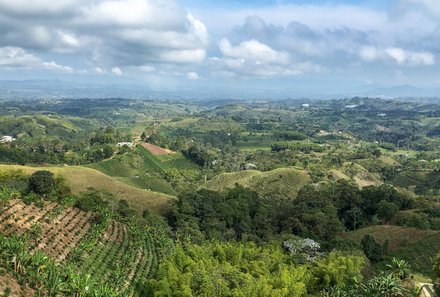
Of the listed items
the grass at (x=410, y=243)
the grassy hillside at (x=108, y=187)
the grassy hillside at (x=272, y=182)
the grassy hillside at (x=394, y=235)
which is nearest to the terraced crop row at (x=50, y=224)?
the grassy hillside at (x=108, y=187)

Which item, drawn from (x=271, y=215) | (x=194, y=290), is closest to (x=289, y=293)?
(x=194, y=290)

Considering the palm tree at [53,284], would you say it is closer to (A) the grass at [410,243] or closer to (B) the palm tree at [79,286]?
(B) the palm tree at [79,286]

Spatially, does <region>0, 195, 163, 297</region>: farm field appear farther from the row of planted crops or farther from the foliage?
the foliage

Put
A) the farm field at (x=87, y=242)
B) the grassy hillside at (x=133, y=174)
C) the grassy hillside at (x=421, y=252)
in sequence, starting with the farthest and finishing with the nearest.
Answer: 1. the grassy hillside at (x=133, y=174)
2. the grassy hillside at (x=421, y=252)
3. the farm field at (x=87, y=242)

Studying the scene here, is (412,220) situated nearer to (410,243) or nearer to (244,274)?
(410,243)

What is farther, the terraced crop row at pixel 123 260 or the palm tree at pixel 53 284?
the terraced crop row at pixel 123 260

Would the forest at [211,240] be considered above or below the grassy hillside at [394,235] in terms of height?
above
